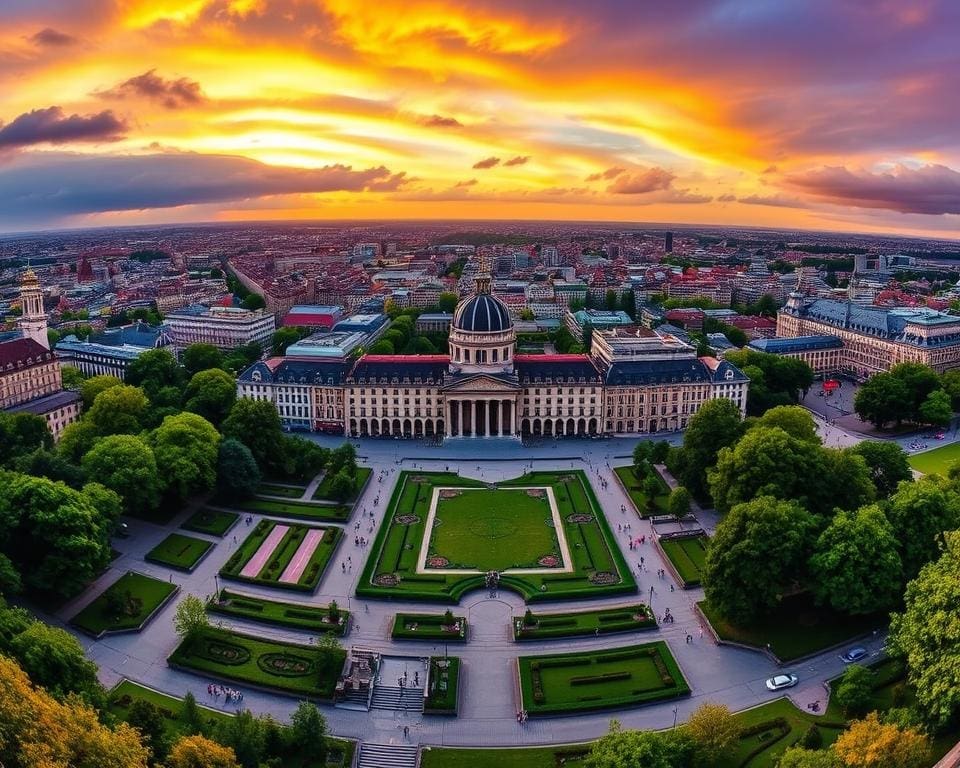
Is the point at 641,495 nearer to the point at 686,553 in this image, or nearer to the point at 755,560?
the point at 686,553

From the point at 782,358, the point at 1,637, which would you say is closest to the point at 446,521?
the point at 1,637

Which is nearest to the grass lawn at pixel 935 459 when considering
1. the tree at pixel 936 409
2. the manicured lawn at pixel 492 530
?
the tree at pixel 936 409

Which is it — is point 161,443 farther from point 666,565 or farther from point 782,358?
point 782,358

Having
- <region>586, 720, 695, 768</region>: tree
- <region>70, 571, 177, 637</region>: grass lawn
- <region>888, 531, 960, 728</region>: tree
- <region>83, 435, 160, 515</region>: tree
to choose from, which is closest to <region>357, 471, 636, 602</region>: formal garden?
<region>70, 571, 177, 637</region>: grass lawn

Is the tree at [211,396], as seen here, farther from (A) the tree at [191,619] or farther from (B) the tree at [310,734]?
(B) the tree at [310,734]

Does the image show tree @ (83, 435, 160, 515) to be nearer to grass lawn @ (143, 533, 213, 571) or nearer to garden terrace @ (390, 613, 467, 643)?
grass lawn @ (143, 533, 213, 571)

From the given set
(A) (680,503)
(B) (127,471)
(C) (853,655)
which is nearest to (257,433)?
(B) (127,471)

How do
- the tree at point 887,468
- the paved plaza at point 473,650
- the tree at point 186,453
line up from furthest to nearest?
1. the tree at point 887,468
2. the tree at point 186,453
3. the paved plaza at point 473,650
